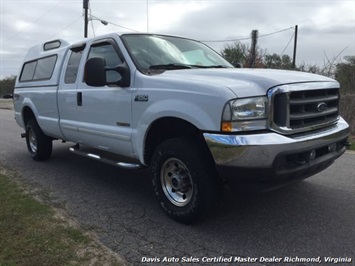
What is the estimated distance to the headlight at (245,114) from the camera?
3.21 m

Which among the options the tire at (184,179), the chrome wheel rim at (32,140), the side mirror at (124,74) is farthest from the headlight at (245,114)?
the chrome wheel rim at (32,140)

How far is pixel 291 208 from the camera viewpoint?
4172mm

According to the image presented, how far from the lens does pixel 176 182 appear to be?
388cm

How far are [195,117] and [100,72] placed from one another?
136 centimetres

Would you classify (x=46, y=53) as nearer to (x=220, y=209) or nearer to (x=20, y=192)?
(x=20, y=192)

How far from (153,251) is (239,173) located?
1.01 metres

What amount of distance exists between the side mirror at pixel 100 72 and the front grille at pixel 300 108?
1.73m

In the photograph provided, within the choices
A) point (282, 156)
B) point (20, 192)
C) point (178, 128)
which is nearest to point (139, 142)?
point (178, 128)

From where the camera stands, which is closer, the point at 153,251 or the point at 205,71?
the point at 153,251

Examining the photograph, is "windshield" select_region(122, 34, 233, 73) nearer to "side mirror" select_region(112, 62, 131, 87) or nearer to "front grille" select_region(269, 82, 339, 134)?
"side mirror" select_region(112, 62, 131, 87)

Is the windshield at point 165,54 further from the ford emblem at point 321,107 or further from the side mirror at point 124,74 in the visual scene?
the ford emblem at point 321,107

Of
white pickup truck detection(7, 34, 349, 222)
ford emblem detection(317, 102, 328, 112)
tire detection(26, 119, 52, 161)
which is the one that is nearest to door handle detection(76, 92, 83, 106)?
white pickup truck detection(7, 34, 349, 222)

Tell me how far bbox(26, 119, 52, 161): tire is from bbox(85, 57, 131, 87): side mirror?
10.0ft

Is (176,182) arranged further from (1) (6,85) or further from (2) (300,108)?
(1) (6,85)
